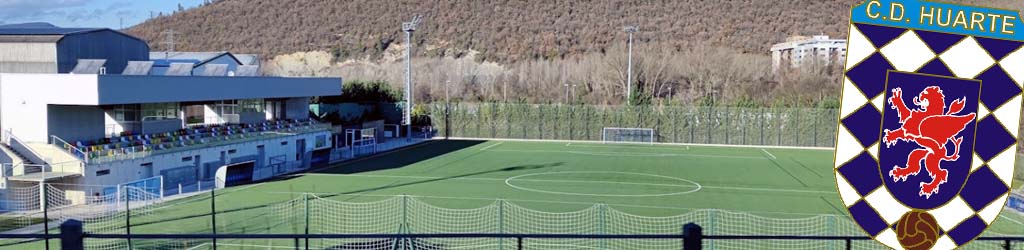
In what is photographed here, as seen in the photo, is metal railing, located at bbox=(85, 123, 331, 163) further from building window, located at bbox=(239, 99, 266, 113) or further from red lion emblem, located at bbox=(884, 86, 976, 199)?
red lion emblem, located at bbox=(884, 86, 976, 199)

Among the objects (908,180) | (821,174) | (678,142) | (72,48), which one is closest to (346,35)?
(678,142)

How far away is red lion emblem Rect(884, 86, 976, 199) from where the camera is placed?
4.02 meters

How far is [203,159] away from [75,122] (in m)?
3.94

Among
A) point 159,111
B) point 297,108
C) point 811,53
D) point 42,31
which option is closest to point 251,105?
point 297,108

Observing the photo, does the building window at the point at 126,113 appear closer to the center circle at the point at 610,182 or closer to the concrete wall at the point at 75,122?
the concrete wall at the point at 75,122

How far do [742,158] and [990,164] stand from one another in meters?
32.2

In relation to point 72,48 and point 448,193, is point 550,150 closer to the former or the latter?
point 448,193

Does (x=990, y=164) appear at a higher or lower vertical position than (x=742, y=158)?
higher

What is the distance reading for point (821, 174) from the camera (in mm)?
29609

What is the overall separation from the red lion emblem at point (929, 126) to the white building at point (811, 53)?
7281cm

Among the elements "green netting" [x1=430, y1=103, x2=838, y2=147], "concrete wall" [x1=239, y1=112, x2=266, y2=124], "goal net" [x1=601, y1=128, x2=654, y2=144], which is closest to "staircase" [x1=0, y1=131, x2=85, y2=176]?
"concrete wall" [x1=239, y1=112, x2=266, y2=124]

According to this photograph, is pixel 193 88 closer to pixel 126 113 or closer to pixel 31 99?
pixel 126 113

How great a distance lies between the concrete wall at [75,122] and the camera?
80.0ft

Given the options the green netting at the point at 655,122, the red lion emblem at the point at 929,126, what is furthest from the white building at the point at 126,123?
the red lion emblem at the point at 929,126
